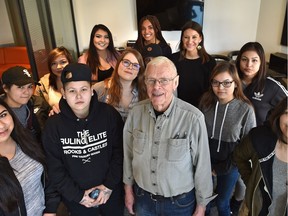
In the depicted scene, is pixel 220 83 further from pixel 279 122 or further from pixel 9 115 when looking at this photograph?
pixel 9 115

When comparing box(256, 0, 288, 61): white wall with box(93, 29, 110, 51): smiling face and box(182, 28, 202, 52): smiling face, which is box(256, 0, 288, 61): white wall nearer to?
box(182, 28, 202, 52): smiling face

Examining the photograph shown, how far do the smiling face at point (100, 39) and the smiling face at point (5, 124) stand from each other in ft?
4.97

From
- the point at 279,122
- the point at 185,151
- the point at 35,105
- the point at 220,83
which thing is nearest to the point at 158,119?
the point at 185,151

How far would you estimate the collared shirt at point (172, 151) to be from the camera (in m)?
1.24

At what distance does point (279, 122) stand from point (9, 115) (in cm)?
133

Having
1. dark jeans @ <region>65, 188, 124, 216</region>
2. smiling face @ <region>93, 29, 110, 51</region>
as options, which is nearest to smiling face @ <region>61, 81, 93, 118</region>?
dark jeans @ <region>65, 188, 124, 216</region>

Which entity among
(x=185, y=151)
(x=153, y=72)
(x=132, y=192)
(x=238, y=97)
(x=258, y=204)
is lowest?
(x=132, y=192)

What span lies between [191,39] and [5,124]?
1.67m

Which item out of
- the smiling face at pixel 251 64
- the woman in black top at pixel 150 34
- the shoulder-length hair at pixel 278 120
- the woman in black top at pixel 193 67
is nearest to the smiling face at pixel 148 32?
the woman in black top at pixel 150 34

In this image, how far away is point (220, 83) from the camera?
169 cm

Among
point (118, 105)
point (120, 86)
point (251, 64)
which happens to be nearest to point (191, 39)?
point (251, 64)

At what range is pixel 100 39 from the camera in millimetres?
2600

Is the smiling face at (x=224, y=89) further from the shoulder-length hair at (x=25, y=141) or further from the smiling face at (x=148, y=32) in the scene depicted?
the smiling face at (x=148, y=32)

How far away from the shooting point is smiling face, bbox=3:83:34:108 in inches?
66.1
